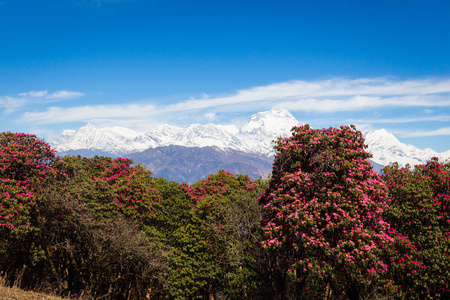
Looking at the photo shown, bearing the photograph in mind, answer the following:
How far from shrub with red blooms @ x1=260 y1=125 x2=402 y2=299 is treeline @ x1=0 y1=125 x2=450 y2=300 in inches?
2.9

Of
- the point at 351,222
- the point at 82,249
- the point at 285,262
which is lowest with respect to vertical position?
the point at 82,249

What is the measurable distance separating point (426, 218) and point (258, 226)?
463 inches

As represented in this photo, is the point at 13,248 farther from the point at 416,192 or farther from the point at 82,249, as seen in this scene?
the point at 416,192

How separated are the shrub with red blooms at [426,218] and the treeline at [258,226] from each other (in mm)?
87

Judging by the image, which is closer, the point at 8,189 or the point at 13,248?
the point at 8,189

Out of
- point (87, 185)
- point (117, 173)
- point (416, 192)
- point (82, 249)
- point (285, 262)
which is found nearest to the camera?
point (285, 262)

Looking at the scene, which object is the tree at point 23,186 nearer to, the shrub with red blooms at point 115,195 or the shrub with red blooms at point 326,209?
the shrub with red blooms at point 115,195

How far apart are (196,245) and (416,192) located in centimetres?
1819

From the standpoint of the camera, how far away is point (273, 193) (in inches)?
736

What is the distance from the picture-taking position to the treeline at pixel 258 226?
54.4 ft

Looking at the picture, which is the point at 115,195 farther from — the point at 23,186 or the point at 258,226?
the point at 258,226

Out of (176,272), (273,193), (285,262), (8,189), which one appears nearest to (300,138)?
(273,193)

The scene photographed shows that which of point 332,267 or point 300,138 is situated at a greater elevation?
point 300,138

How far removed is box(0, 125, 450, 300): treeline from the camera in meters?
16.6
